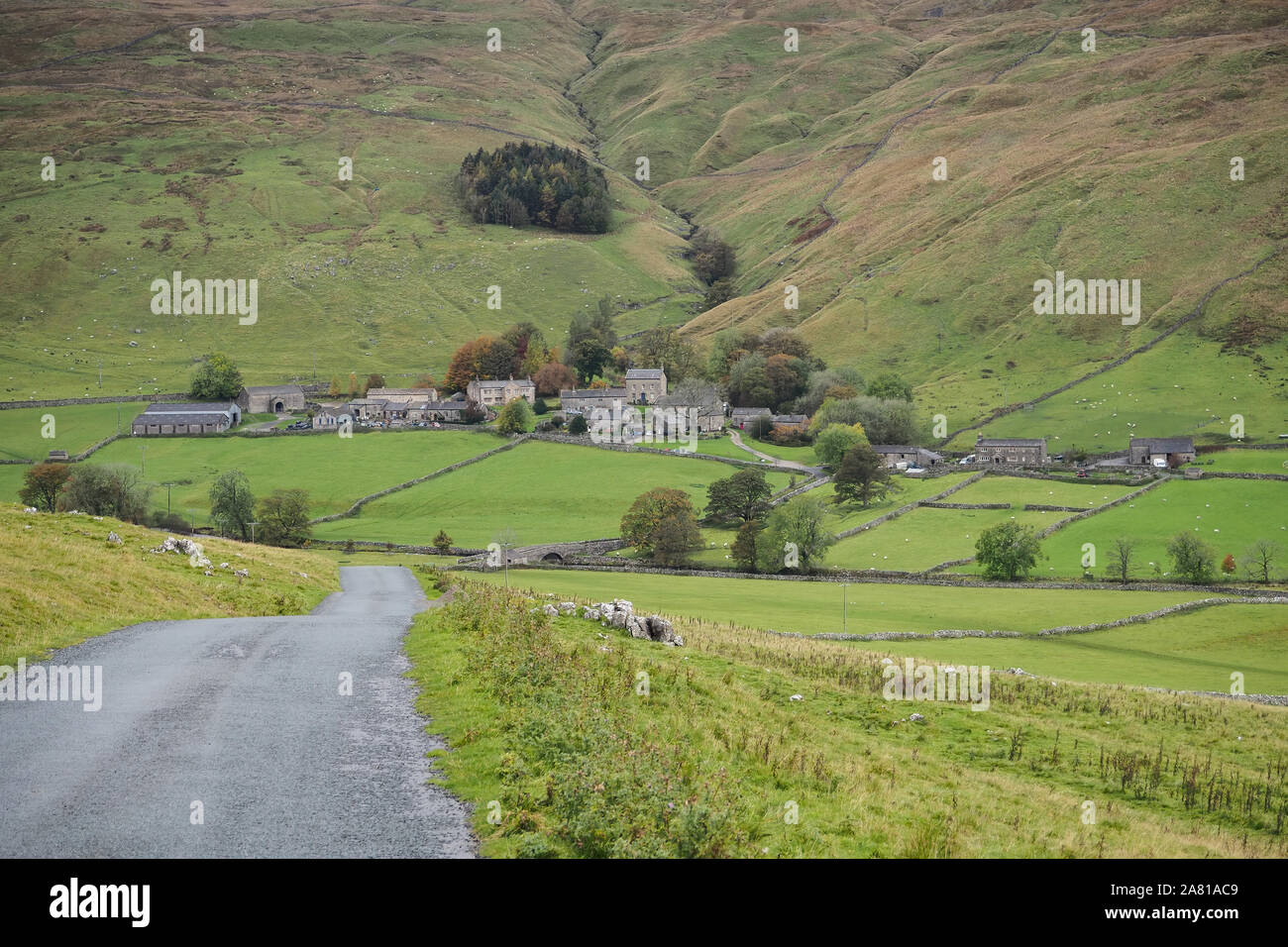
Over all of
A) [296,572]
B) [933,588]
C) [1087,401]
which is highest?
[1087,401]

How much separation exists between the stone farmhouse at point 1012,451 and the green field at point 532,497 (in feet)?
96.9

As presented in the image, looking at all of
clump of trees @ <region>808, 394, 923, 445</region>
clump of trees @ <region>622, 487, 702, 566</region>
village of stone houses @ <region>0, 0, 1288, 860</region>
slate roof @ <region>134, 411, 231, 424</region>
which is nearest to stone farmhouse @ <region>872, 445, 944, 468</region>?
clump of trees @ <region>808, 394, 923, 445</region>

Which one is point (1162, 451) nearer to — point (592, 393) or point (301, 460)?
point (592, 393)

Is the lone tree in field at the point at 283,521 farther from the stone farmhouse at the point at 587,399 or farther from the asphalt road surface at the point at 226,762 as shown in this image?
the asphalt road surface at the point at 226,762

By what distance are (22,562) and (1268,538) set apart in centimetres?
9868

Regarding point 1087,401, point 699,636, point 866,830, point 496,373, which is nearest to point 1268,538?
point 1087,401

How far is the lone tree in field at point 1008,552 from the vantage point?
86.0 metres

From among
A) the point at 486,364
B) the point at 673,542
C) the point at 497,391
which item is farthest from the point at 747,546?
the point at 486,364

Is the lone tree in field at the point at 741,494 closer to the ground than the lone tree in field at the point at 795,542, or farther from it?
farther from it

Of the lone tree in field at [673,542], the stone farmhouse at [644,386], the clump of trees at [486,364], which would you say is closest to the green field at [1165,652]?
the lone tree in field at [673,542]
